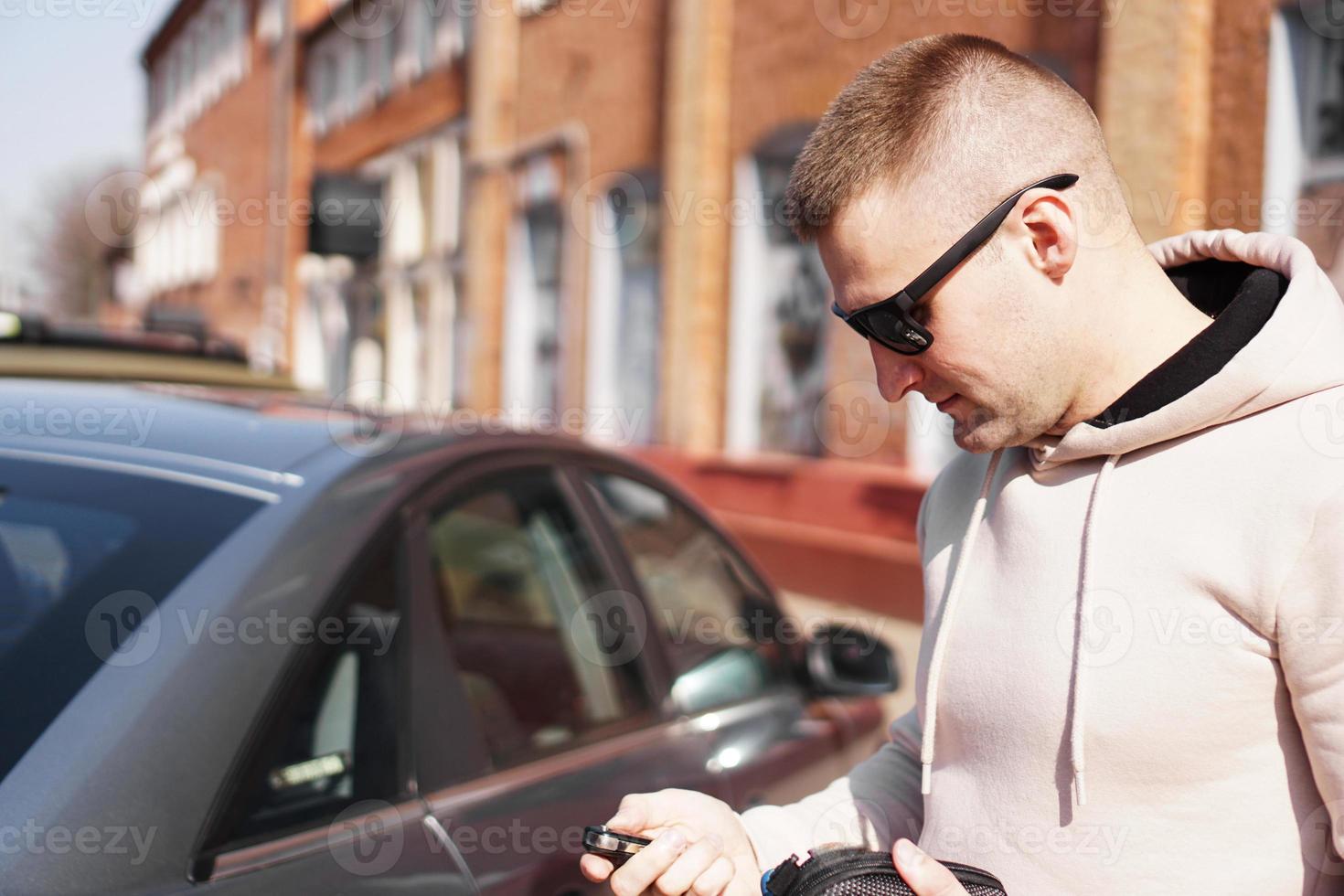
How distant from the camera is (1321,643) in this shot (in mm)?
1155

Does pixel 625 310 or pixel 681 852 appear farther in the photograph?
pixel 625 310

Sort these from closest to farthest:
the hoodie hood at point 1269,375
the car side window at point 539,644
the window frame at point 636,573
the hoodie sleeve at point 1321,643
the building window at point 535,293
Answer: the hoodie sleeve at point 1321,643, the hoodie hood at point 1269,375, the car side window at point 539,644, the window frame at point 636,573, the building window at point 535,293

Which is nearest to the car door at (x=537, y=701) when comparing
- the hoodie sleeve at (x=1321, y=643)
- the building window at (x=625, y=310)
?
the hoodie sleeve at (x=1321, y=643)

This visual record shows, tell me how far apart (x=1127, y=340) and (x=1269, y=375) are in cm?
18

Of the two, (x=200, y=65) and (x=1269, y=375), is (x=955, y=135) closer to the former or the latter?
(x=1269, y=375)

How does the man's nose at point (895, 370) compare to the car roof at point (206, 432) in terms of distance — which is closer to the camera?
the man's nose at point (895, 370)

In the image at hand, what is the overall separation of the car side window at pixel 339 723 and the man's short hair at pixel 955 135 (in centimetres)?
103

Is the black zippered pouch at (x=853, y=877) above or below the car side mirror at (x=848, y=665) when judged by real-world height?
above

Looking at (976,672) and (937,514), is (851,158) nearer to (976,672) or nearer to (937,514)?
(937,514)

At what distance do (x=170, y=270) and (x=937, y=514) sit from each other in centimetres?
3244

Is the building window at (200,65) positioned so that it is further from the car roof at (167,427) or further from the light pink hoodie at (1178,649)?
the light pink hoodie at (1178,649)

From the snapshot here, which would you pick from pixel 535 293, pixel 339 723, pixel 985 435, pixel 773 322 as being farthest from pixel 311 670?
pixel 535 293

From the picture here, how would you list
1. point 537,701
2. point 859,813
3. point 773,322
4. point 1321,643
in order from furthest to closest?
point 773,322
point 537,701
point 859,813
point 1321,643

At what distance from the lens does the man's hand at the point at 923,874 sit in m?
1.21
